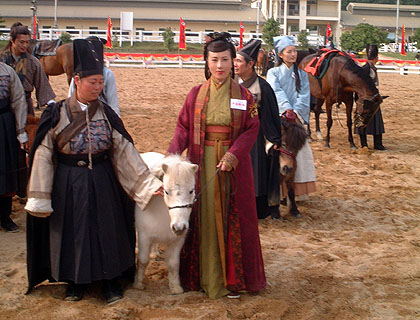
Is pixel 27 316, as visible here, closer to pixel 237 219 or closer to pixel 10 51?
pixel 237 219

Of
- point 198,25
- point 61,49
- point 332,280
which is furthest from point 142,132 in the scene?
point 198,25

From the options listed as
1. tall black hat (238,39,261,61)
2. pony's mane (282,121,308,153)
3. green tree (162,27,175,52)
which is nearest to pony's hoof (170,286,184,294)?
pony's mane (282,121,308,153)

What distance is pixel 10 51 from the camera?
19.6 feet

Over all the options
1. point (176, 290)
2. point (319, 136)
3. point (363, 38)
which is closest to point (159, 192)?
point (176, 290)

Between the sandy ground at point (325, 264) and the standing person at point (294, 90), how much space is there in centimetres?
46

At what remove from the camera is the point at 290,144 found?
552 centimetres

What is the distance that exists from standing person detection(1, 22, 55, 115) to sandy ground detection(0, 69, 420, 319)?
1415mm

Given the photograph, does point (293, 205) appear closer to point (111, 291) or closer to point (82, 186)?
point (111, 291)

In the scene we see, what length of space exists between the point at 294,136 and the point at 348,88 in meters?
4.52

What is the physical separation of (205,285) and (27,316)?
1.26 meters

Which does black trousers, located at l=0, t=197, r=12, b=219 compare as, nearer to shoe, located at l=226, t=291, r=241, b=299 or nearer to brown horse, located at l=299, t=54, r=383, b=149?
shoe, located at l=226, t=291, r=241, b=299

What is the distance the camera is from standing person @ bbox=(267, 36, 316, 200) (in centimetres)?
601

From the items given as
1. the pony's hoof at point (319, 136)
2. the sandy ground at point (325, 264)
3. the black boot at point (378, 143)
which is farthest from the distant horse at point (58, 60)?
the black boot at point (378, 143)

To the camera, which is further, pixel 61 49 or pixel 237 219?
pixel 61 49
